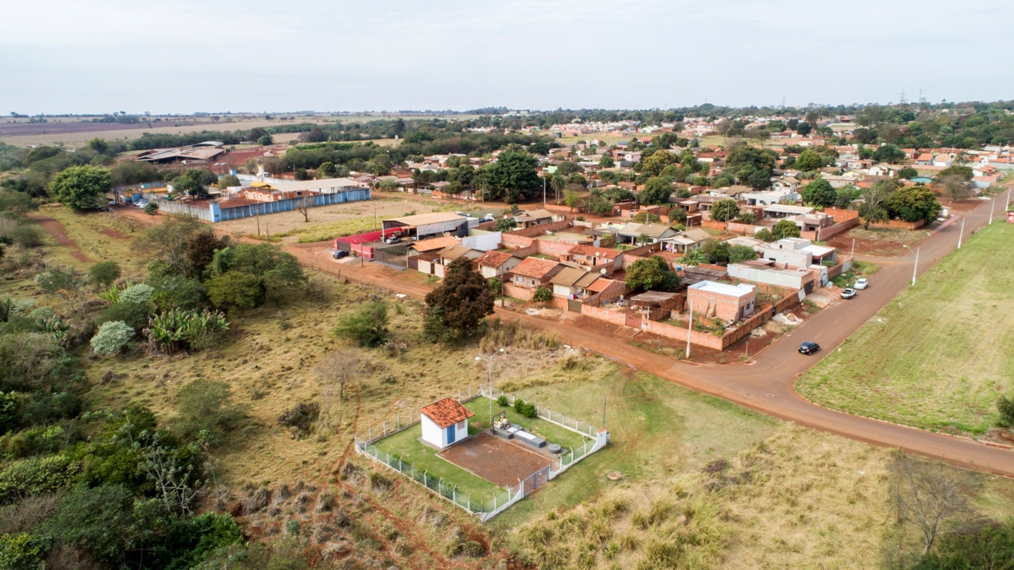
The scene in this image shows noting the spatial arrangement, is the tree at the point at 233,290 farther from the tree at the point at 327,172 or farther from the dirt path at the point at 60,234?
the tree at the point at 327,172

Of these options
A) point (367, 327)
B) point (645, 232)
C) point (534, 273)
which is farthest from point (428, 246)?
point (645, 232)

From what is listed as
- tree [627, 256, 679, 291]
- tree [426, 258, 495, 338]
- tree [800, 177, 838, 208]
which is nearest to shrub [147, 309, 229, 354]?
tree [426, 258, 495, 338]

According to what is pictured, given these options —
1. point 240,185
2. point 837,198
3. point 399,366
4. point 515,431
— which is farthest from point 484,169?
point 515,431

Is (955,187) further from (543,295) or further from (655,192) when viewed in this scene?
(543,295)

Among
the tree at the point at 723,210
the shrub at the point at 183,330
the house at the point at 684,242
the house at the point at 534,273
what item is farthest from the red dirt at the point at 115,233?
the tree at the point at 723,210

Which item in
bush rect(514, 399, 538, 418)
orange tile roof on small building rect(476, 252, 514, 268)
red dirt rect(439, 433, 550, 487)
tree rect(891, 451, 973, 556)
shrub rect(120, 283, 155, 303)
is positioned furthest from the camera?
orange tile roof on small building rect(476, 252, 514, 268)

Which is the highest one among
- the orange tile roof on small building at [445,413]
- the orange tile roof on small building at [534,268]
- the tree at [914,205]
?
the tree at [914,205]

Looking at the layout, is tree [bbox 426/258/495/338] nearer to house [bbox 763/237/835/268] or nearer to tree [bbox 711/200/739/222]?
house [bbox 763/237/835/268]

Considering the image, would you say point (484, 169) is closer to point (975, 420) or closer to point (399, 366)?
point (399, 366)
